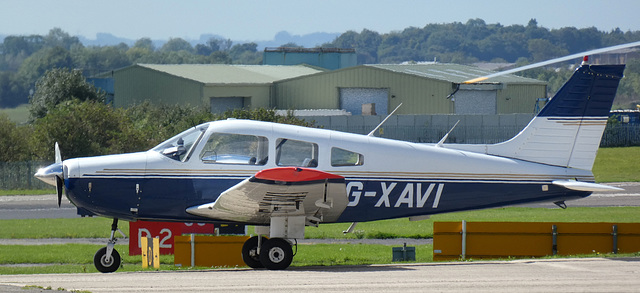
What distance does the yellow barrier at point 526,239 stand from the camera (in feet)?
49.1

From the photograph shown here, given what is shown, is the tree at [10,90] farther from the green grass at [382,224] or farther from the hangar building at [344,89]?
the green grass at [382,224]

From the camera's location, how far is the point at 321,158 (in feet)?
41.8

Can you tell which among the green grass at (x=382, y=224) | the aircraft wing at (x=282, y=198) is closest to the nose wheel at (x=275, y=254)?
the aircraft wing at (x=282, y=198)

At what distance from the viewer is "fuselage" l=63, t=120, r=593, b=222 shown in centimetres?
1274

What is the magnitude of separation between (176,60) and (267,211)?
162406 mm

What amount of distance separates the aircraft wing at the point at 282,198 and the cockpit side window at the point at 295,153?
71cm

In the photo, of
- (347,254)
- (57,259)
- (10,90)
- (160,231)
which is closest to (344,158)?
(347,254)

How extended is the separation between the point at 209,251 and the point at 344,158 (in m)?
3.76

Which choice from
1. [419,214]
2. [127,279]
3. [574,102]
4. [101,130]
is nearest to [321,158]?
[419,214]

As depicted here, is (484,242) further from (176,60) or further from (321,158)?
(176,60)

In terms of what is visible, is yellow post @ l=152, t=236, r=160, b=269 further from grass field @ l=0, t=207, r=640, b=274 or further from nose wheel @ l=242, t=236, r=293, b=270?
nose wheel @ l=242, t=236, r=293, b=270

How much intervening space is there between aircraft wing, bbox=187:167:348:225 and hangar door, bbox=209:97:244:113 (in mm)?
41393

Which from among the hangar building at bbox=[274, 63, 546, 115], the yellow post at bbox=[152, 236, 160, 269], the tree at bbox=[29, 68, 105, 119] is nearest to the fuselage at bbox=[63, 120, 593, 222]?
the yellow post at bbox=[152, 236, 160, 269]

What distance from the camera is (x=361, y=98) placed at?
173 ft
